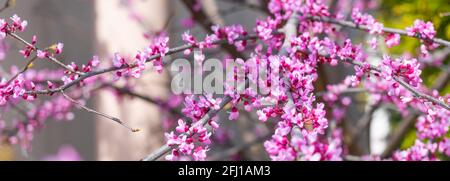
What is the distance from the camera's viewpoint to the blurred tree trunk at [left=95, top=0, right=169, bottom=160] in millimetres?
5082

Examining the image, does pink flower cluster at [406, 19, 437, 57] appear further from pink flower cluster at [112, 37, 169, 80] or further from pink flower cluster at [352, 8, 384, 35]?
pink flower cluster at [112, 37, 169, 80]

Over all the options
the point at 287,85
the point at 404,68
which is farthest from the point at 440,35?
the point at 287,85

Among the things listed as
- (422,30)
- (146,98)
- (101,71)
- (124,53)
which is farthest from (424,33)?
(124,53)

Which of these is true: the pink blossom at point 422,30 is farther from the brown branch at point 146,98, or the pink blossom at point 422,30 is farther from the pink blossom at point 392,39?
the brown branch at point 146,98

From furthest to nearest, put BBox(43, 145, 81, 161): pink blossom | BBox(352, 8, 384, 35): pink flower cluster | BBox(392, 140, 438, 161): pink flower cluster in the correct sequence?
1. BBox(43, 145, 81, 161): pink blossom
2. BBox(392, 140, 438, 161): pink flower cluster
3. BBox(352, 8, 384, 35): pink flower cluster

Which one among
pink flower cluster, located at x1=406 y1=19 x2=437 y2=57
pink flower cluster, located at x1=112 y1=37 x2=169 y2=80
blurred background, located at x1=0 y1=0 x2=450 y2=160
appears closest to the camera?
pink flower cluster, located at x1=112 y1=37 x2=169 y2=80

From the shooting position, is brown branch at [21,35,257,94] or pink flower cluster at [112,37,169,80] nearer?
brown branch at [21,35,257,94]

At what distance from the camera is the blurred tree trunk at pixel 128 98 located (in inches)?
200

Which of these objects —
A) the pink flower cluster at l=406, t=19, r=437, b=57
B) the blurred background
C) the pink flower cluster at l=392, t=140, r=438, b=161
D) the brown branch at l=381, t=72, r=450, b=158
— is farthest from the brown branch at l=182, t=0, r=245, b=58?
the pink flower cluster at l=406, t=19, r=437, b=57

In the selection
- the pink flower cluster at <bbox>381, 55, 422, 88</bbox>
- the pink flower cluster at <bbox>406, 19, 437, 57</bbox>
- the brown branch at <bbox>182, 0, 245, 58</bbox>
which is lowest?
the pink flower cluster at <bbox>381, 55, 422, 88</bbox>

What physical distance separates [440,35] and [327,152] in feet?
10.1

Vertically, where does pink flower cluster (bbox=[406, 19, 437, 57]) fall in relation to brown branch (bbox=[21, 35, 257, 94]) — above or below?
A: above

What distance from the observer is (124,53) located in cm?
519

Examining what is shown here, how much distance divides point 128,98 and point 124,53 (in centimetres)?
46
